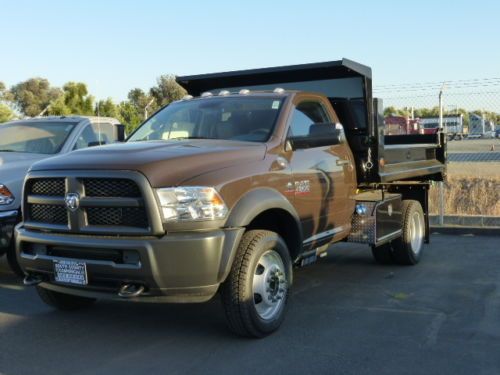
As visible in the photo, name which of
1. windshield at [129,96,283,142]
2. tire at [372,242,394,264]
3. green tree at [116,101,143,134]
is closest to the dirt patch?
tire at [372,242,394,264]

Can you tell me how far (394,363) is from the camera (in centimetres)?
437

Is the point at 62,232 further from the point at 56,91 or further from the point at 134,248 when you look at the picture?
the point at 56,91

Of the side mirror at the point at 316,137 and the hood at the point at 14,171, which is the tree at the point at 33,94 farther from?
the side mirror at the point at 316,137

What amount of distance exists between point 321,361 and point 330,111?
10.1 feet

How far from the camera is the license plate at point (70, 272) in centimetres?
463

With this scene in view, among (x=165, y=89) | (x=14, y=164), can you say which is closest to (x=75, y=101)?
(x=165, y=89)

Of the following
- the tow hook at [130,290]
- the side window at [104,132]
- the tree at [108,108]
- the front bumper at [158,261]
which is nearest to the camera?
the front bumper at [158,261]

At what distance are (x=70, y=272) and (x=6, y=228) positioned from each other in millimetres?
2301

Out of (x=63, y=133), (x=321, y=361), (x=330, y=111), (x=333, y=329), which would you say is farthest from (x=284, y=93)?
(x=63, y=133)

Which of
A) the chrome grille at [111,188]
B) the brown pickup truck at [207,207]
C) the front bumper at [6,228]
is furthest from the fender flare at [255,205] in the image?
the front bumper at [6,228]

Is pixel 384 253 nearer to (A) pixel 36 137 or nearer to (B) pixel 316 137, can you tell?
(B) pixel 316 137

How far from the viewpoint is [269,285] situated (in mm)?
5102

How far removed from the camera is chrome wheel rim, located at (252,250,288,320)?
4.98 meters

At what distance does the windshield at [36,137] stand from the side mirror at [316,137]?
3.85 metres
